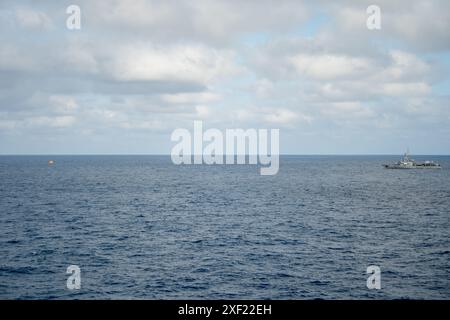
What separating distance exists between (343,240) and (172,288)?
30319 mm

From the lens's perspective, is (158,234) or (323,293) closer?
(323,293)

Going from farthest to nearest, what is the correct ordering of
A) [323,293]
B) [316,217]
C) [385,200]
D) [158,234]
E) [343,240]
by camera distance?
[385,200] → [316,217] → [158,234] → [343,240] → [323,293]

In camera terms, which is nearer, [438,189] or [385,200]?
[385,200]

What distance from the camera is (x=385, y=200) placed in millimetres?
97125

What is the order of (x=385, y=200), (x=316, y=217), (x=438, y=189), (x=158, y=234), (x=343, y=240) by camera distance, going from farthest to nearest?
1. (x=438, y=189)
2. (x=385, y=200)
3. (x=316, y=217)
4. (x=158, y=234)
5. (x=343, y=240)
